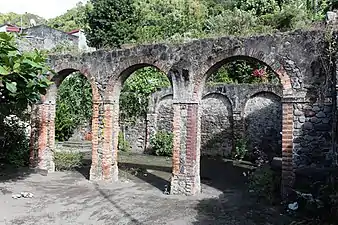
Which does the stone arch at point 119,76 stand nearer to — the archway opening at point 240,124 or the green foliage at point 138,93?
the archway opening at point 240,124

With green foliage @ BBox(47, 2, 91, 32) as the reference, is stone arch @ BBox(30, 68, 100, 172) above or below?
below

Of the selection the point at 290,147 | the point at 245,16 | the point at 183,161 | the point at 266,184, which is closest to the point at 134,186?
the point at 183,161

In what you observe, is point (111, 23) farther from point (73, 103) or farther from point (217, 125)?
point (217, 125)

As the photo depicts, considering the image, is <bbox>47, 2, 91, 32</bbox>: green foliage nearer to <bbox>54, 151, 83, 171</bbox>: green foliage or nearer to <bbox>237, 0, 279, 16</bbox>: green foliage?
<bbox>237, 0, 279, 16</bbox>: green foliage

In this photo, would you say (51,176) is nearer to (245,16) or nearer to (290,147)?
(290,147)

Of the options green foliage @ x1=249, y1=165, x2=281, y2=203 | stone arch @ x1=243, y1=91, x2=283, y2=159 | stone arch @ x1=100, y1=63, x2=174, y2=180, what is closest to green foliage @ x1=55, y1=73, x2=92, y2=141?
stone arch @ x1=243, y1=91, x2=283, y2=159

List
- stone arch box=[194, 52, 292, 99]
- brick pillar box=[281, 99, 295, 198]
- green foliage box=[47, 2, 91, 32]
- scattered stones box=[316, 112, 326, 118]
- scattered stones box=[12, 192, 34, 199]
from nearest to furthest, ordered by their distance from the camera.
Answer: scattered stones box=[316, 112, 326, 118] < brick pillar box=[281, 99, 295, 198] < stone arch box=[194, 52, 292, 99] < scattered stones box=[12, 192, 34, 199] < green foliage box=[47, 2, 91, 32]

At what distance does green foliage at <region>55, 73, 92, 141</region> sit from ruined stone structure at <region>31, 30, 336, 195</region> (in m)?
7.07

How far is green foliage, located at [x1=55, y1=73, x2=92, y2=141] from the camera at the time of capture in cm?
1984

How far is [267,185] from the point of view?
9.12 metres

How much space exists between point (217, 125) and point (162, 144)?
2.66 meters

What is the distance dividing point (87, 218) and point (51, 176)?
491 cm

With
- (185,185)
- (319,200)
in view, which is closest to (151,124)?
(185,185)

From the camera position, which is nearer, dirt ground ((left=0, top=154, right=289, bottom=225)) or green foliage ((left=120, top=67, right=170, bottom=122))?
dirt ground ((left=0, top=154, right=289, bottom=225))
